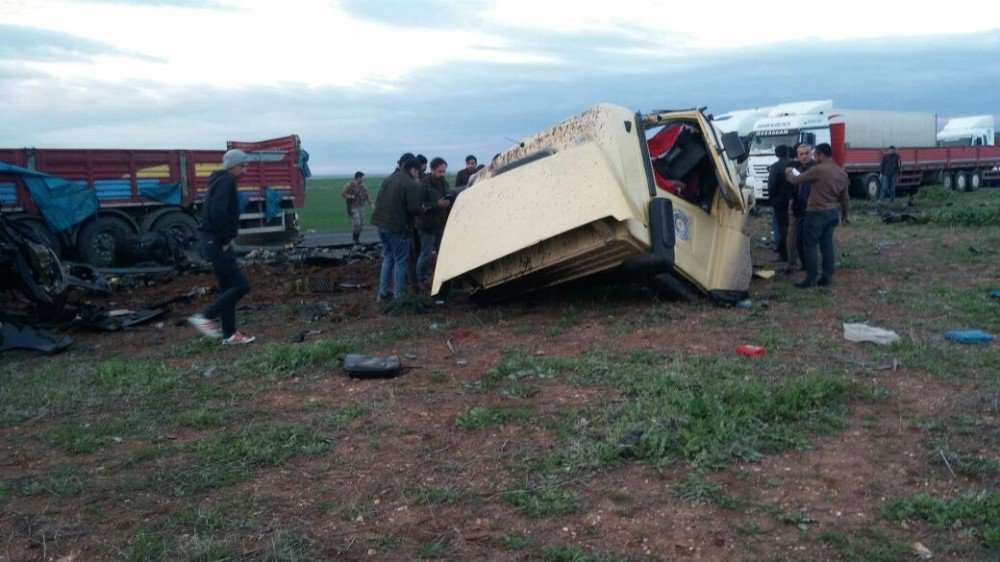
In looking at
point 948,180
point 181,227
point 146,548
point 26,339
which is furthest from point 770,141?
point 146,548

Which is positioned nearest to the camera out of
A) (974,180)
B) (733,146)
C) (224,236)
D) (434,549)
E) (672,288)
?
(434,549)

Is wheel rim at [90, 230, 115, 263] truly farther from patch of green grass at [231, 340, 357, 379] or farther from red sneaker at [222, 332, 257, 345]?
patch of green grass at [231, 340, 357, 379]

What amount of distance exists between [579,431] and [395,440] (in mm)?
1019

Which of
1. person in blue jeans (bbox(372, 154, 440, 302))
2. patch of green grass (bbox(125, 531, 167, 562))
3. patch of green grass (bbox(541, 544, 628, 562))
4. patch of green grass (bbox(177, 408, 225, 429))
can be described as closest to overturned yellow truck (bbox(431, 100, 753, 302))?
person in blue jeans (bbox(372, 154, 440, 302))

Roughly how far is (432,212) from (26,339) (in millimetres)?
4454

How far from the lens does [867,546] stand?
3609 millimetres

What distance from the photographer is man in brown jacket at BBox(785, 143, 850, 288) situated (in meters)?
9.70

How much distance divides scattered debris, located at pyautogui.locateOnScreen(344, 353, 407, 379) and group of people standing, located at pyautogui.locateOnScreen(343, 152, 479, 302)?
10.7ft

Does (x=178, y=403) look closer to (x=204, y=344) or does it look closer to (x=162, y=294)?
(x=204, y=344)

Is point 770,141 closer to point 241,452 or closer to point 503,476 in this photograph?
point 503,476

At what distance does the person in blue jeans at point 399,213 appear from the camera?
967cm

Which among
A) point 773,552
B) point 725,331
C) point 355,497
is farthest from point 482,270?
point 773,552

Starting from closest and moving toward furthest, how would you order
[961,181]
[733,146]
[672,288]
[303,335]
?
1. [303,335]
2. [672,288]
3. [733,146]
4. [961,181]

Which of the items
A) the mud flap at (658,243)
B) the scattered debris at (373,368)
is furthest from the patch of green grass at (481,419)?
the mud flap at (658,243)
